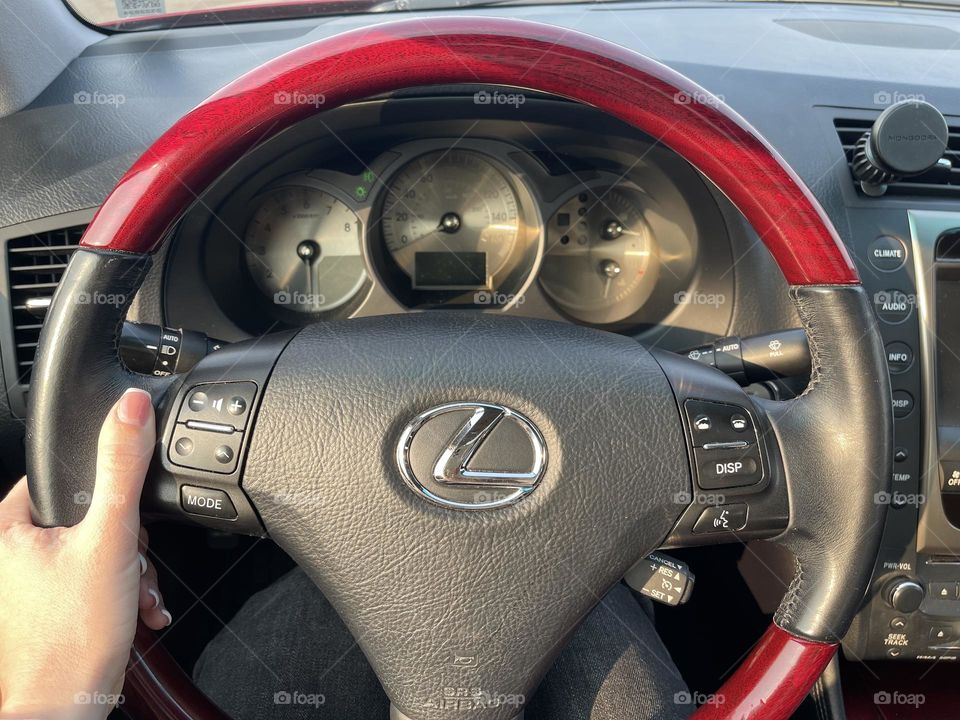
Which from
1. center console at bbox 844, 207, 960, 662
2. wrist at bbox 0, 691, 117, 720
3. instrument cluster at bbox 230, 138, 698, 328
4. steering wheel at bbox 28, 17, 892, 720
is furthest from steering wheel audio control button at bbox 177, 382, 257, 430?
center console at bbox 844, 207, 960, 662

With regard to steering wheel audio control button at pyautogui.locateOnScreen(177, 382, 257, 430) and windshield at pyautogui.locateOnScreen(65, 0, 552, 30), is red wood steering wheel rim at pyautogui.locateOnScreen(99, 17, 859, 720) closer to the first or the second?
steering wheel audio control button at pyautogui.locateOnScreen(177, 382, 257, 430)

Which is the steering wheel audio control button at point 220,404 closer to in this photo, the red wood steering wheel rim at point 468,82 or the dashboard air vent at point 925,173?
the red wood steering wheel rim at point 468,82

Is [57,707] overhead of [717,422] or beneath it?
beneath

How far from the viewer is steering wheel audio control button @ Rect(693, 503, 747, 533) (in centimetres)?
91

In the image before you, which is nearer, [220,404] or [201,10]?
[220,404]

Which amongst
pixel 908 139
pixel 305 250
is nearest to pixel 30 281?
pixel 305 250

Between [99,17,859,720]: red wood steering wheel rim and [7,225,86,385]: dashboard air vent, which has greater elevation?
[99,17,859,720]: red wood steering wheel rim

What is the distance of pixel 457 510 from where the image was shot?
872 mm

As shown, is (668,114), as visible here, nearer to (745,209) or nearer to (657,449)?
(745,209)

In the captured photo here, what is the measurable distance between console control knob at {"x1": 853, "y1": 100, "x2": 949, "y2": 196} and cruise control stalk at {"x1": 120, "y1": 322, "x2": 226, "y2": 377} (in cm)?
116

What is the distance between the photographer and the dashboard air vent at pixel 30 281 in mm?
1387

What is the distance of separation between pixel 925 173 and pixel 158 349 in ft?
4.58

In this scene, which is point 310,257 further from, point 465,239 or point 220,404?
point 220,404

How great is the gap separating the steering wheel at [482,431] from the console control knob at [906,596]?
533 mm
